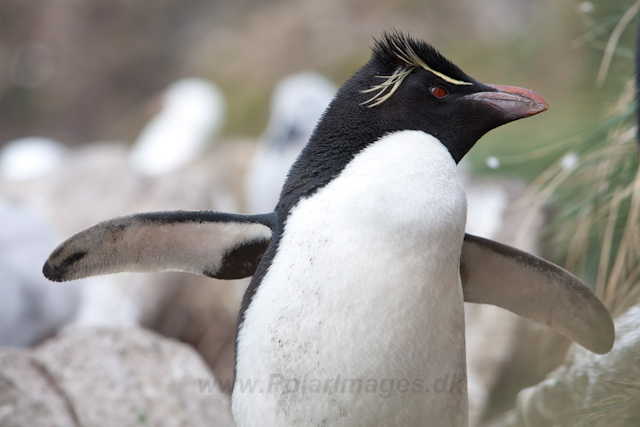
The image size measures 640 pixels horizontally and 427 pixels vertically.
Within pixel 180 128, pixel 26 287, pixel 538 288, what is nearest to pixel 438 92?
pixel 538 288

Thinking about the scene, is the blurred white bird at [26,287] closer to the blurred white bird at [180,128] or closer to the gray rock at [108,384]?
the gray rock at [108,384]

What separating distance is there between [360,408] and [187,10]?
10455mm

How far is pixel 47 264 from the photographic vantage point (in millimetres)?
1418

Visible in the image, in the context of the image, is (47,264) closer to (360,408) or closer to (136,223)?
(136,223)

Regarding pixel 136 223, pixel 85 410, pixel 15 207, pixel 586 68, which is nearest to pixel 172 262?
pixel 136 223

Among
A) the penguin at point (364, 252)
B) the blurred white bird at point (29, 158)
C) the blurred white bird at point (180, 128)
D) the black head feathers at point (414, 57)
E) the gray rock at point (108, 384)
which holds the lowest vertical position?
the gray rock at point (108, 384)

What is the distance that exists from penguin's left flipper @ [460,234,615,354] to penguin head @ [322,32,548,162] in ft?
0.99

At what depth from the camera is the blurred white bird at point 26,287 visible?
8.64ft

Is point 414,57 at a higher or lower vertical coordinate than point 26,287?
higher

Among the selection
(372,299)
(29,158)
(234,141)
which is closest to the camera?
(372,299)

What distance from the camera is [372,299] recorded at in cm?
126

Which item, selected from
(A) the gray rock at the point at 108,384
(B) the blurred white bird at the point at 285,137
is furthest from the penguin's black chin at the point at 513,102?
(B) the blurred white bird at the point at 285,137

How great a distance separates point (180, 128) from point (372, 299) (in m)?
6.28

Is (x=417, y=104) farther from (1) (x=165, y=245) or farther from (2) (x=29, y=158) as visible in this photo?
(2) (x=29, y=158)
